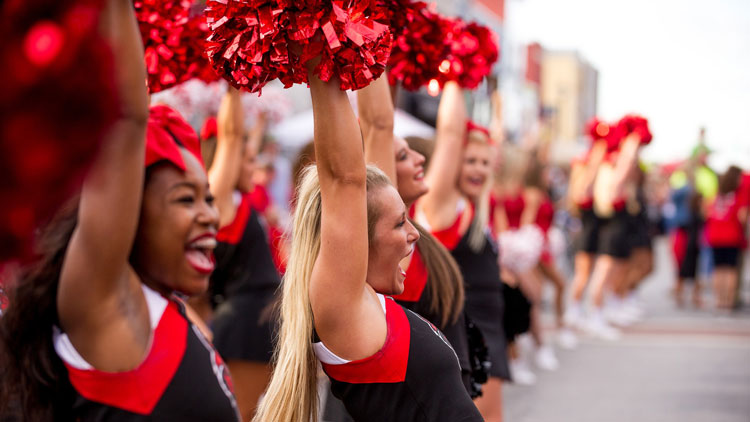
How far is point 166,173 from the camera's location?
6.31 feet

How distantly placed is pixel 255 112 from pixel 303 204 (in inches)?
228

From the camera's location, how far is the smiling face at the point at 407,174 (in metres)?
2.62

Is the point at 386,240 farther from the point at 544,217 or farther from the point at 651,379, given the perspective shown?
the point at 544,217

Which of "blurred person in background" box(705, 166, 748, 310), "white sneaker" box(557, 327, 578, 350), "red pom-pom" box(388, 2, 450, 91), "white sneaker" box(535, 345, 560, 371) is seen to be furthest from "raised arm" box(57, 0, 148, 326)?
"blurred person in background" box(705, 166, 748, 310)

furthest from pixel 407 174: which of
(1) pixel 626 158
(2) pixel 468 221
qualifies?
(1) pixel 626 158

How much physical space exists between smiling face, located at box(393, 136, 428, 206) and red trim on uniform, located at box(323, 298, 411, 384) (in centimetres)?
93

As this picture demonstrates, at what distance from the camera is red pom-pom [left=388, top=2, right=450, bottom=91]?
2.66m

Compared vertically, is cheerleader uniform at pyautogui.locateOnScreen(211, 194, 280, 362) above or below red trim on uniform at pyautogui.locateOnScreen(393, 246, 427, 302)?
below

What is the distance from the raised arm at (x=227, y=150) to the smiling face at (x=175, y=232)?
1258mm

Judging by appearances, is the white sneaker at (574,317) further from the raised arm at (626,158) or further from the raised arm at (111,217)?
the raised arm at (111,217)

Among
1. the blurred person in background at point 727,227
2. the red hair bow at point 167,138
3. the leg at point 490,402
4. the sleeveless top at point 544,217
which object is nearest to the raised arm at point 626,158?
the sleeveless top at point 544,217

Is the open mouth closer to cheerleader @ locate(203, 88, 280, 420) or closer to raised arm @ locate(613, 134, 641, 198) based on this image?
cheerleader @ locate(203, 88, 280, 420)

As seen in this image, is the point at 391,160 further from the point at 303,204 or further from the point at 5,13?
the point at 5,13

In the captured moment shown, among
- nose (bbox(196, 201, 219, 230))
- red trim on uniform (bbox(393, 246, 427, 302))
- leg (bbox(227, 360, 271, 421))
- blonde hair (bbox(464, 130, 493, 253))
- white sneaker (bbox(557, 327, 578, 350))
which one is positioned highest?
nose (bbox(196, 201, 219, 230))
